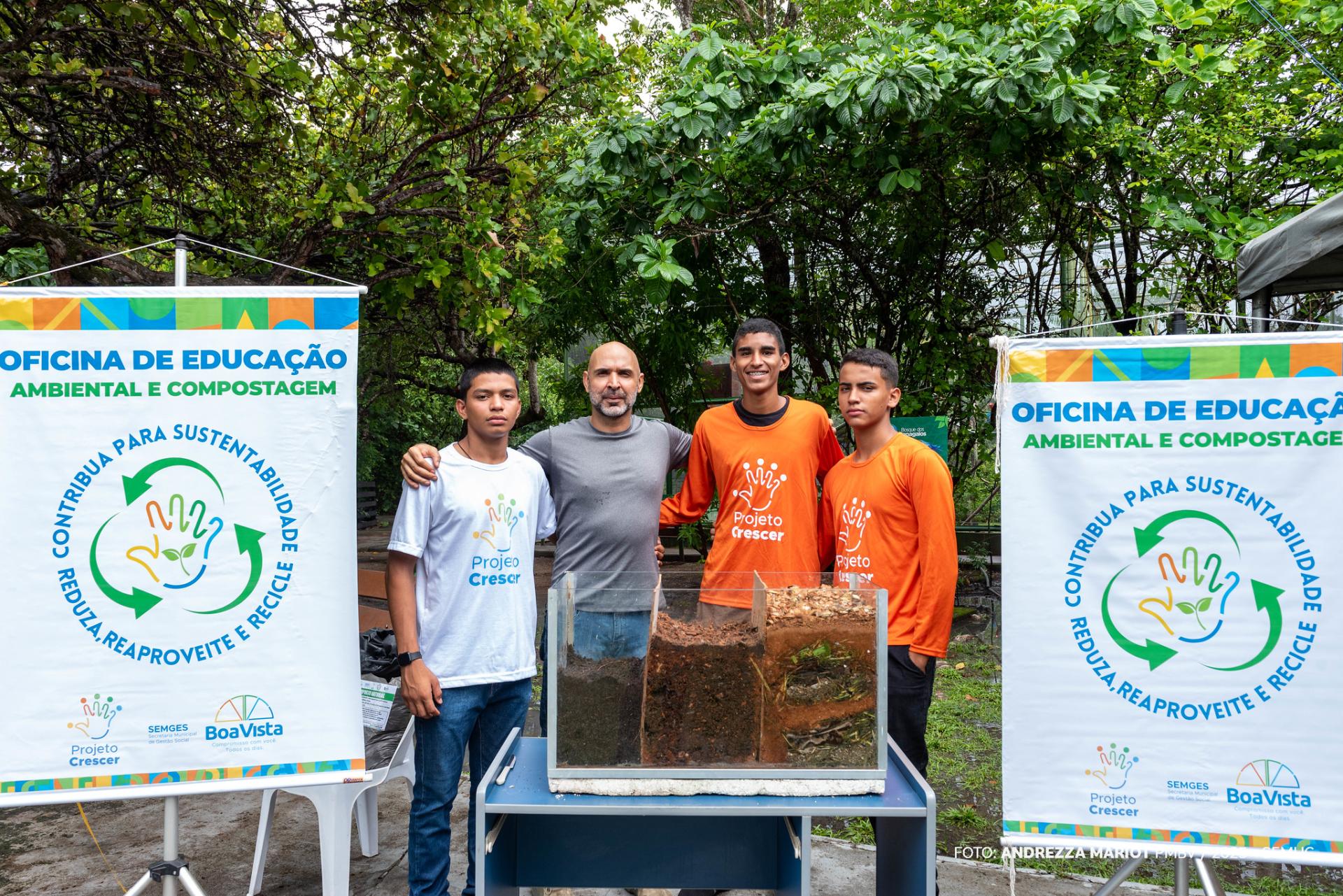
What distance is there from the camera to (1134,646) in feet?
8.19

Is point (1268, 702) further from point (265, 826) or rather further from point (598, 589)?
point (265, 826)

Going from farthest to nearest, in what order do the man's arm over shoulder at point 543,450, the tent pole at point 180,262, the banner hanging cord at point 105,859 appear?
the banner hanging cord at point 105,859
the man's arm over shoulder at point 543,450
the tent pole at point 180,262

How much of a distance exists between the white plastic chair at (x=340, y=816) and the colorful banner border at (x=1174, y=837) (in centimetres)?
212

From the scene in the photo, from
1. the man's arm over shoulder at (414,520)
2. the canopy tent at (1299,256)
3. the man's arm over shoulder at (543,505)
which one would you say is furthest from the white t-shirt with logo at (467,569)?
the canopy tent at (1299,256)

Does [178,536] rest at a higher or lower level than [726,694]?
higher

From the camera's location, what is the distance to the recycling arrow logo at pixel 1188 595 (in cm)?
246

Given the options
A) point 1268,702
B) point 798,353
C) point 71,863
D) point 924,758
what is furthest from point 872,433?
point 798,353

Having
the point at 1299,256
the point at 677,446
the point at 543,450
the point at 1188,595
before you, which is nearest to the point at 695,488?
the point at 677,446

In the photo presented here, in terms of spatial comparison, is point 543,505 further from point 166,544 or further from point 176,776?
point 176,776

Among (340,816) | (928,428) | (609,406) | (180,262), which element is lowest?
(340,816)

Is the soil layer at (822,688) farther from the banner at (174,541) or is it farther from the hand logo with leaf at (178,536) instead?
the hand logo with leaf at (178,536)

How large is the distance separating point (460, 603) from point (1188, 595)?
2.13 m

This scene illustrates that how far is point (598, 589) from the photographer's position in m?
2.40

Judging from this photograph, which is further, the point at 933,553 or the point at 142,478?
the point at 933,553
